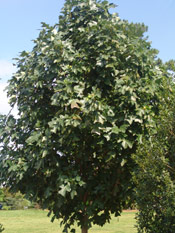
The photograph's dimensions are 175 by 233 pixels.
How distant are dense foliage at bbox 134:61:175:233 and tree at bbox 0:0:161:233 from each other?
1.11 m

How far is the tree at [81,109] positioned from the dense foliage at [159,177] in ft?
3.64

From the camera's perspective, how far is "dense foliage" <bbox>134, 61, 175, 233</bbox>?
6.95m

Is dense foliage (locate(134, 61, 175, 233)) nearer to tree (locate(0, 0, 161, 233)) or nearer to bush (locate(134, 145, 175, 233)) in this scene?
bush (locate(134, 145, 175, 233))

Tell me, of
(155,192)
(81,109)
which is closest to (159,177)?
(155,192)

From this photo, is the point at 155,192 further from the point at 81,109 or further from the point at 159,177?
the point at 81,109

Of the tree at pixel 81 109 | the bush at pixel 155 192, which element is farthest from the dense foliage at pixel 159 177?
the tree at pixel 81 109

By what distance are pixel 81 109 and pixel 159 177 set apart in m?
2.73

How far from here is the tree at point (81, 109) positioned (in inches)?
348

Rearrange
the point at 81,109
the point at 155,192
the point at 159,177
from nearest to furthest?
the point at 159,177 < the point at 155,192 < the point at 81,109

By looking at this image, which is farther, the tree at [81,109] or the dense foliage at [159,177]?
the tree at [81,109]

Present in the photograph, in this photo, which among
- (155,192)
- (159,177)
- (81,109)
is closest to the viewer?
(159,177)

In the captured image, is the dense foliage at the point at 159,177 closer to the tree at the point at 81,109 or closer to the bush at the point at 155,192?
the bush at the point at 155,192

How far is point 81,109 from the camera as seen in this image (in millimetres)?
8531

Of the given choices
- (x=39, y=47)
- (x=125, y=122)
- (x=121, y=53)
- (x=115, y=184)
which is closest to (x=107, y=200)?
(x=115, y=184)
